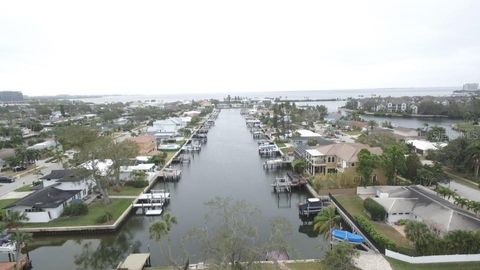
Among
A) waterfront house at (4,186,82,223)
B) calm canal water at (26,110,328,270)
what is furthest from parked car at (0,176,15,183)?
calm canal water at (26,110,328,270)

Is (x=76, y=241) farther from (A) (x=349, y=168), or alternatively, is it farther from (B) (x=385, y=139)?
(B) (x=385, y=139)

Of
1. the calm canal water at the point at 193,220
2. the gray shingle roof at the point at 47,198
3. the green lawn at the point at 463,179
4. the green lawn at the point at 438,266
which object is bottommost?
the calm canal water at the point at 193,220

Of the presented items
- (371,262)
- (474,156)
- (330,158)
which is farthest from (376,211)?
(474,156)

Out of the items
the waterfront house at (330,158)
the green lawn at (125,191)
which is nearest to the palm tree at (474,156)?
the waterfront house at (330,158)

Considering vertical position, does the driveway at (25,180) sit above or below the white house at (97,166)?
below

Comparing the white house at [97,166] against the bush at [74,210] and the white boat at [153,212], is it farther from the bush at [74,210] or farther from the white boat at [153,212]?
the white boat at [153,212]

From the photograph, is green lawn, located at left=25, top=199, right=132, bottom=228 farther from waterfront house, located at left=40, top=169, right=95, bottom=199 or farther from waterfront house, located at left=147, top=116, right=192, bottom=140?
waterfront house, located at left=147, top=116, right=192, bottom=140
